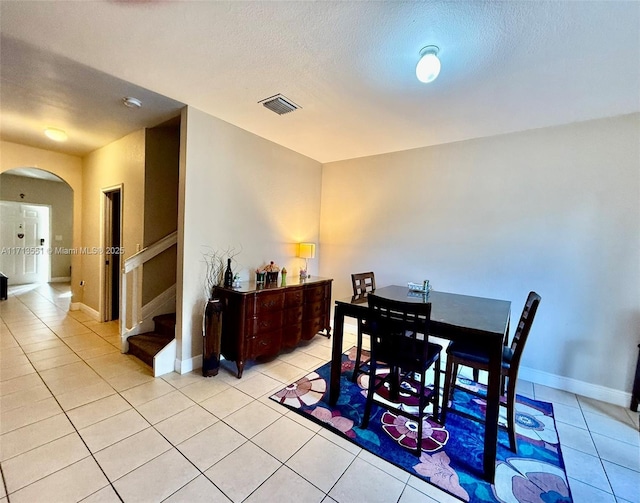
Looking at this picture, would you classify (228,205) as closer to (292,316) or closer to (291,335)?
(292,316)

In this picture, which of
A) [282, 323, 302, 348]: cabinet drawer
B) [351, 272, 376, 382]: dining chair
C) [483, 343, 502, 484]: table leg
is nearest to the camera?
[483, 343, 502, 484]: table leg

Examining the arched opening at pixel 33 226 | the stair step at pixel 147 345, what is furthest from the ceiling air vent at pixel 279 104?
the arched opening at pixel 33 226

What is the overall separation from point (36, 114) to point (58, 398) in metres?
3.10

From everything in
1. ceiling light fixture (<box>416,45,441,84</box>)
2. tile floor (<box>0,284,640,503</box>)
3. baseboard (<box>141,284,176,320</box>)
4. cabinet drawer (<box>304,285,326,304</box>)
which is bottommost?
tile floor (<box>0,284,640,503</box>)

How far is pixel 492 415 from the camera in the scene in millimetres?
1746

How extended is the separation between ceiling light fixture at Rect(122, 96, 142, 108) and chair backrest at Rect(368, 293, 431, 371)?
2.93 m

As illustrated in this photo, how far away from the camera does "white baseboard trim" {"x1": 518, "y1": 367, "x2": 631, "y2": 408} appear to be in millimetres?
2658

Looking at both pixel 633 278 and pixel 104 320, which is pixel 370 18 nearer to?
pixel 633 278

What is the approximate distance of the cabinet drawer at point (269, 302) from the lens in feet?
9.64

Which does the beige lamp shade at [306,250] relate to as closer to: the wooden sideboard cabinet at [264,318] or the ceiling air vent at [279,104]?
the wooden sideboard cabinet at [264,318]

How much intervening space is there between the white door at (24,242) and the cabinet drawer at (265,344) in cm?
799

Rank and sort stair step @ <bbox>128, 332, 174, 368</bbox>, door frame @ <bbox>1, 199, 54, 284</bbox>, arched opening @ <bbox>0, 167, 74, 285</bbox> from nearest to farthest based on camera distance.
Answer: stair step @ <bbox>128, 332, 174, 368</bbox> < arched opening @ <bbox>0, 167, 74, 285</bbox> < door frame @ <bbox>1, 199, 54, 284</bbox>

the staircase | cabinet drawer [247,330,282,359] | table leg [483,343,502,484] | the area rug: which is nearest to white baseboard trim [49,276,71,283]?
the staircase

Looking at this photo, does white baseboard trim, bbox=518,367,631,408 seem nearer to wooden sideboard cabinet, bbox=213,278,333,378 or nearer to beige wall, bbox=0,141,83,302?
wooden sideboard cabinet, bbox=213,278,333,378
